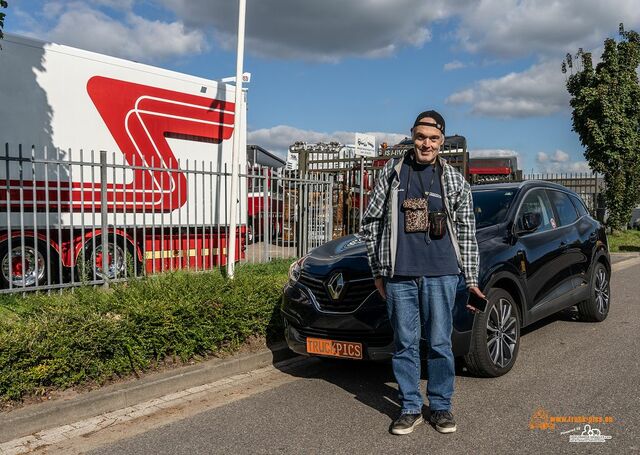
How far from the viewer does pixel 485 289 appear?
190 inches

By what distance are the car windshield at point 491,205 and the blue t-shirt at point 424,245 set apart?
1718 millimetres

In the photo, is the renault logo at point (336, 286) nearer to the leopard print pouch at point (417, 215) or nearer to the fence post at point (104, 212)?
the leopard print pouch at point (417, 215)

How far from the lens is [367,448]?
12.1 feet

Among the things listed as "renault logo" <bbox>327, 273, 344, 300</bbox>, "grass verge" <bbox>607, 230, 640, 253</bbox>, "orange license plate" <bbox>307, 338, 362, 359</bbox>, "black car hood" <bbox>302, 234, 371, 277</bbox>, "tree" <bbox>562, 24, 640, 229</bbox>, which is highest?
"tree" <bbox>562, 24, 640, 229</bbox>

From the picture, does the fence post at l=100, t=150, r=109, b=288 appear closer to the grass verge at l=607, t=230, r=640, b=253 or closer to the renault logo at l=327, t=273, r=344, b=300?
the renault logo at l=327, t=273, r=344, b=300

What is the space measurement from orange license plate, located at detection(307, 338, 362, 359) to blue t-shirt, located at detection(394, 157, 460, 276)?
104cm

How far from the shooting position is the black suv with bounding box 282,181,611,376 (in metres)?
4.61

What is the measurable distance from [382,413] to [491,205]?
2.53 m

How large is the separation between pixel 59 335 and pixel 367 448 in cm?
241

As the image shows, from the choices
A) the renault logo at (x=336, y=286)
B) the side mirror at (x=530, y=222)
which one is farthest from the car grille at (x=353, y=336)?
the side mirror at (x=530, y=222)

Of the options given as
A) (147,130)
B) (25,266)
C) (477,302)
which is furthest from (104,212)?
(477,302)

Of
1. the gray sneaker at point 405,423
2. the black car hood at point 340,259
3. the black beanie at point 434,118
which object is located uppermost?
the black beanie at point 434,118

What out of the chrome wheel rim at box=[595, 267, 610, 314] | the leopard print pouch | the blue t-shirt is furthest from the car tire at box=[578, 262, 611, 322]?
the leopard print pouch

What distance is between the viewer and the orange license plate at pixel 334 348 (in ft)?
15.1
